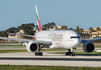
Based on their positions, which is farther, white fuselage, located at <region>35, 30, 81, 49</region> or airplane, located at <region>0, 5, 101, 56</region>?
airplane, located at <region>0, 5, 101, 56</region>

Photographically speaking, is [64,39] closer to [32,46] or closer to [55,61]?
[32,46]

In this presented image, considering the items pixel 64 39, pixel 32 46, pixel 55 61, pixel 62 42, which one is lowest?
pixel 55 61

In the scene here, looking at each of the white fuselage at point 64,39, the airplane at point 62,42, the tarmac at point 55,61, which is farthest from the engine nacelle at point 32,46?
the tarmac at point 55,61

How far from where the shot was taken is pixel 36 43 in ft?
143

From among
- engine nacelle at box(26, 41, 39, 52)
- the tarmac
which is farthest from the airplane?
the tarmac

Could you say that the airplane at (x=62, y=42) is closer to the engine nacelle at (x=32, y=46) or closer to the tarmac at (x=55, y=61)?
the engine nacelle at (x=32, y=46)

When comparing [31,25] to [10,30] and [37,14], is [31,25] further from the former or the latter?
[37,14]

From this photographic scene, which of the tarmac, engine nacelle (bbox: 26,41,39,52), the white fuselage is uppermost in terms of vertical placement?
the white fuselage

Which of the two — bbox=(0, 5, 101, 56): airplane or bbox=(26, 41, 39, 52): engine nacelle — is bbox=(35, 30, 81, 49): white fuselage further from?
bbox=(26, 41, 39, 52): engine nacelle

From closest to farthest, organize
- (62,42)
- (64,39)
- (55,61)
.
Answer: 1. (55,61)
2. (64,39)
3. (62,42)

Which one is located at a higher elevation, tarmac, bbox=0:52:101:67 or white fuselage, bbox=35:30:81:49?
white fuselage, bbox=35:30:81:49

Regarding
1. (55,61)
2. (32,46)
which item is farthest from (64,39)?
(55,61)

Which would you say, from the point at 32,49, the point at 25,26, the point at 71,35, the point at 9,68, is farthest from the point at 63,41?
the point at 25,26

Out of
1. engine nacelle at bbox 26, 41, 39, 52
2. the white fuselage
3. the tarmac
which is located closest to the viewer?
the tarmac
